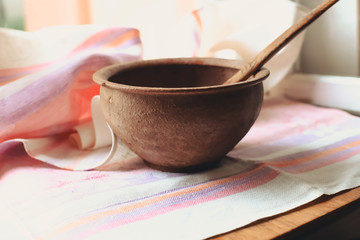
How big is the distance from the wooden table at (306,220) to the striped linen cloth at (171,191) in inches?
0.4

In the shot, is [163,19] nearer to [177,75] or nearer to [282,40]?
[177,75]

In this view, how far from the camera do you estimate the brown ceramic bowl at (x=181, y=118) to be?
0.54 m

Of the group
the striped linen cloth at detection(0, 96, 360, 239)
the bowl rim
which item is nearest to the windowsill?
the striped linen cloth at detection(0, 96, 360, 239)

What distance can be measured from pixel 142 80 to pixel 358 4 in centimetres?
59

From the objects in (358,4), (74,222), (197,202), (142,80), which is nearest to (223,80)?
(142,80)

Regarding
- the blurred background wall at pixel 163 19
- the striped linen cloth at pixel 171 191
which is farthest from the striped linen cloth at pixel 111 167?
the blurred background wall at pixel 163 19

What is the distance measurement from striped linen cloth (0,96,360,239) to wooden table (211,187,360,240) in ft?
0.03

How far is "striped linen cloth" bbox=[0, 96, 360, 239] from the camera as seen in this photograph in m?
0.50

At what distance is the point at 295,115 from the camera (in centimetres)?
92

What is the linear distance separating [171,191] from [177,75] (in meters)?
0.24

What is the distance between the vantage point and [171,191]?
0.59m

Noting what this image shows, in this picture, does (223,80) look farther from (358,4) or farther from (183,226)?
(358,4)

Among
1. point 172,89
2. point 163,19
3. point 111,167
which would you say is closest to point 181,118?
point 172,89

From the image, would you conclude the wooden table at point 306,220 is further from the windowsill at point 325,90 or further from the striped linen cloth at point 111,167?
the windowsill at point 325,90
